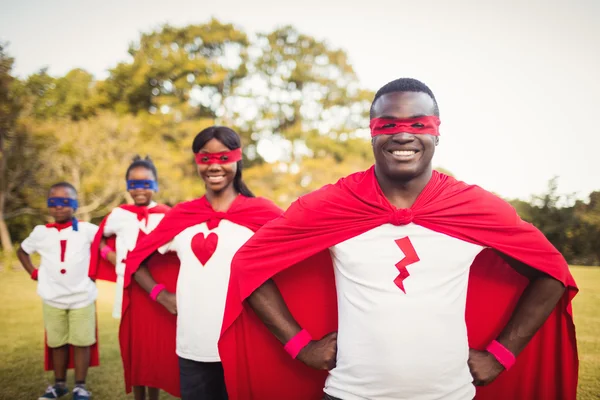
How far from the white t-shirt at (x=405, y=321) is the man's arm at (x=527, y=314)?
24cm

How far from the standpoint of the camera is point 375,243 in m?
2.50

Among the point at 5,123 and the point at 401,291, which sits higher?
the point at 5,123

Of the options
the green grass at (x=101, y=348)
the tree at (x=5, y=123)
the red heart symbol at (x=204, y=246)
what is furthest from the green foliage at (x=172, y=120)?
the red heart symbol at (x=204, y=246)

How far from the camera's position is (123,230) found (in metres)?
5.76

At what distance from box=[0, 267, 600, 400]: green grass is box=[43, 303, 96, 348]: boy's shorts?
74cm

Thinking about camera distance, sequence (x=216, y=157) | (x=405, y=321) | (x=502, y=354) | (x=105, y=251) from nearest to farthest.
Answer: (x=405, y=321) → (x=502, y=354) → (x=216, y=157) → (x=105, y=251)

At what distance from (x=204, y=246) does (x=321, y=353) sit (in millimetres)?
1332

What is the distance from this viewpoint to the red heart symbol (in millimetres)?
3537

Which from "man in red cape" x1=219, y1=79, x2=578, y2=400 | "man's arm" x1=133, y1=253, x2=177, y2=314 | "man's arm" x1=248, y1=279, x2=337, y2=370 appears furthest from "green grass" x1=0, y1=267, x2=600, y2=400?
"man's arm" x1=248, y1=279, x2=337, y2=370

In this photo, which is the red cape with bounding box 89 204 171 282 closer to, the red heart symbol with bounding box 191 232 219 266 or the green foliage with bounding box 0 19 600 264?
the red heart symbol with bounding box 191 232 219 266

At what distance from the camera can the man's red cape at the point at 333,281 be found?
8.55 feet

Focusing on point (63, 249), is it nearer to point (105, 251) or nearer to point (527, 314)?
point (105, 251)

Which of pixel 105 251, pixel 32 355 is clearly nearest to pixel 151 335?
pixel 105 251

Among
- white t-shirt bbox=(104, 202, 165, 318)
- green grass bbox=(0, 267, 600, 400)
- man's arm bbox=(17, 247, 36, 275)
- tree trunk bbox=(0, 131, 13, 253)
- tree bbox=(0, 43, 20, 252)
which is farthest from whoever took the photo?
tree trunk bbox=(0, 131, 13, 253)
